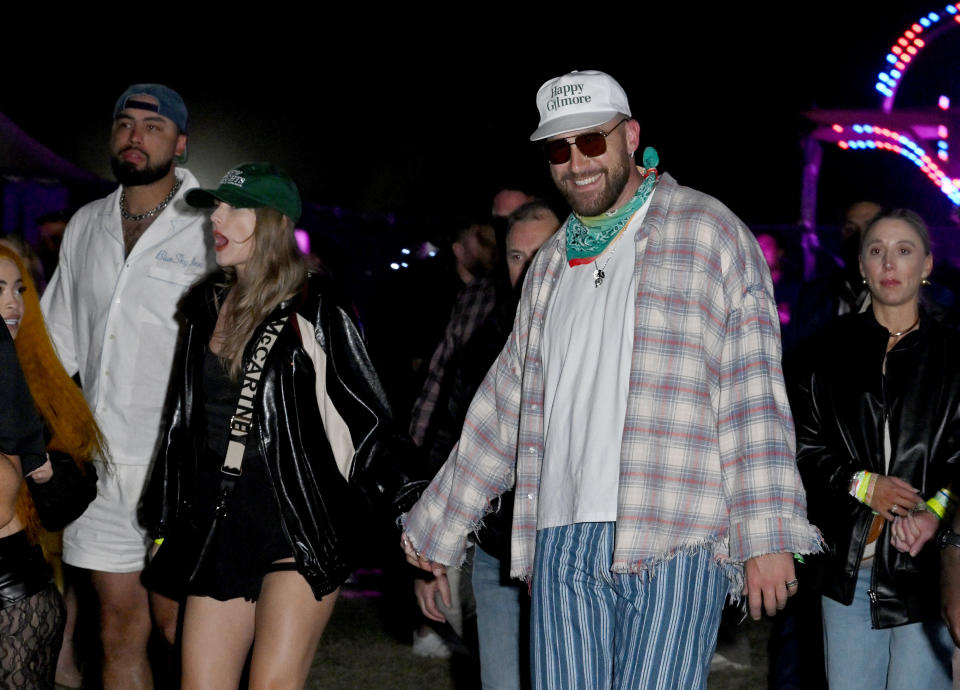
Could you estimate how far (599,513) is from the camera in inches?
124

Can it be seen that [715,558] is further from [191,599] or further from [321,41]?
[321,41]

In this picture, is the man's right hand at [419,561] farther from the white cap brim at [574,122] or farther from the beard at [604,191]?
the white cap brim at [574,122]

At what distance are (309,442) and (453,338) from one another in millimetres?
1768

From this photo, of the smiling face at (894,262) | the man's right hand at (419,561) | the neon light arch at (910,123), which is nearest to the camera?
the man's right hand at (419,561)

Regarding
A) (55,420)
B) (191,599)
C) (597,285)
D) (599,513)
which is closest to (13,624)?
(191,599)

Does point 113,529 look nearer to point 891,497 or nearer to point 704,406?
point 704,406

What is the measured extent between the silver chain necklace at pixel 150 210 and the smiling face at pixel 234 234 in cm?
124

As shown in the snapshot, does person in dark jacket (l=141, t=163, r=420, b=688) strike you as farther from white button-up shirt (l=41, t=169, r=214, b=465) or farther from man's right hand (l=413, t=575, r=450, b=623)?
white button-up shirt (l=41, t=169, r=214, b=465)

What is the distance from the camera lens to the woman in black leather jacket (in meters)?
4.22

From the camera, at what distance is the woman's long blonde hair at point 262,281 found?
396 centimetres

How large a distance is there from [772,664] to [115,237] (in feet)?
12.6

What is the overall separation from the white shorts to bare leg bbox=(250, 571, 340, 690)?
53.0 inches

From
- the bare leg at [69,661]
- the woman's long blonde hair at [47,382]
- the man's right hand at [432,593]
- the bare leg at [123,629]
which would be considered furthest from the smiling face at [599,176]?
the bare leg at [69,661]

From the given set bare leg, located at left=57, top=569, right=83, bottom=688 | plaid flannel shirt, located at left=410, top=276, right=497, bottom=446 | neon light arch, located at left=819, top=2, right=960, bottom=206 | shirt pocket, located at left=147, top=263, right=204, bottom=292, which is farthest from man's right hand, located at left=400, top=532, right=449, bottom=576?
neon light arch, located at left=819, top=2, right=960, bottom=206
